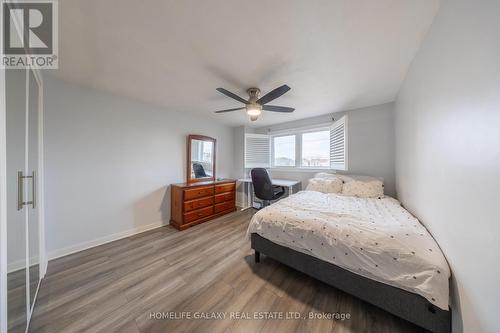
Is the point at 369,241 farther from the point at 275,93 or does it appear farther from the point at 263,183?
the point at 263,183

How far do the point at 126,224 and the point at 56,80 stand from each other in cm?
224

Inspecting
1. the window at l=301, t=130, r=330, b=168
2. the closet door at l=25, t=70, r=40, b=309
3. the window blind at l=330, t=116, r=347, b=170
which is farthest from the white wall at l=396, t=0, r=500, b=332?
the closet door at l=25, t=70, r=40, b=309

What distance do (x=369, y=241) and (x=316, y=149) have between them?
9.36 ft

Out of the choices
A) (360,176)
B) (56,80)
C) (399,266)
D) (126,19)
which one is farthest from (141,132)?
(360,176)

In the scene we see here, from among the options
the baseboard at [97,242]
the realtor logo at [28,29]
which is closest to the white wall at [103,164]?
the baseboard at [97,242]

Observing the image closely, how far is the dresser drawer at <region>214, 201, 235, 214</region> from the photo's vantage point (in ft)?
11.8

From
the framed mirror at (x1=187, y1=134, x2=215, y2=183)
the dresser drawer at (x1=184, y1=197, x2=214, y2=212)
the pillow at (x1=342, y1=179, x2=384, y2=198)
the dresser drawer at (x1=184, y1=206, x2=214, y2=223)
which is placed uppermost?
the framed mirror at (x1=187, y1=134, x2=215, y2=183)

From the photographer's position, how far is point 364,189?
8.93ft

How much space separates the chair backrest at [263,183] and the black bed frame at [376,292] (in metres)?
1.56

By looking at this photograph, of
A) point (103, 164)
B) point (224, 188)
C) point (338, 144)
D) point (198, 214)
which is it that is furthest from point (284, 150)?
point (103, 164)

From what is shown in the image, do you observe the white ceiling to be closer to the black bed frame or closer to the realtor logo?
the realtor logo

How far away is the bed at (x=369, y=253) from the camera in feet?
3.51

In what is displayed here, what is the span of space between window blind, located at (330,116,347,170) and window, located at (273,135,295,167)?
3.30ft

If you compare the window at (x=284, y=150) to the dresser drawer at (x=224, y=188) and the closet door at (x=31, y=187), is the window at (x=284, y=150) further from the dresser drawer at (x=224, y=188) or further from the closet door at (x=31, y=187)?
the closet door at (x=31, y=187)
